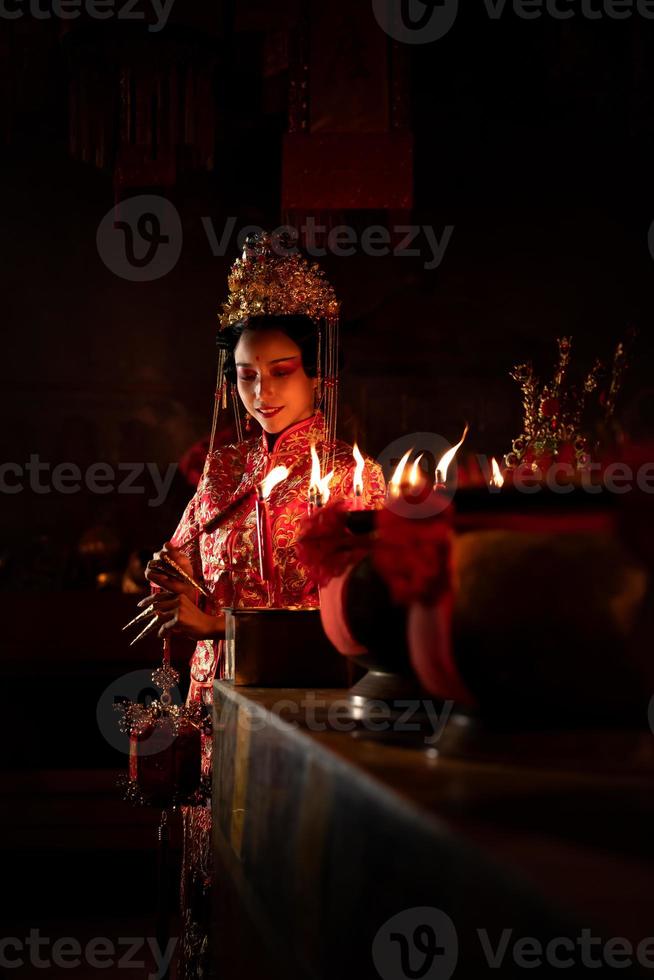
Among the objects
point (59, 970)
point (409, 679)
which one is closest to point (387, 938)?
point (409, 679)

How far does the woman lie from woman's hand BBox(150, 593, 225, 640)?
0.04 feet

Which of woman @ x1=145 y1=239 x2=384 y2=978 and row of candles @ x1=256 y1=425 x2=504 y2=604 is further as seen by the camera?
woman @ x1=145 y1=239 x2=384 y2=978

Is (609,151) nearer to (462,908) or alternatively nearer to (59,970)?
(59,970)

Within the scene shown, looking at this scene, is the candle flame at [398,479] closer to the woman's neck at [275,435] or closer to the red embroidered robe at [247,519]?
the red embroidered robe at [247,519]

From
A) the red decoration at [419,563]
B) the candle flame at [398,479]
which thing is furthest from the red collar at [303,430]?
the red decoration at [419,563]

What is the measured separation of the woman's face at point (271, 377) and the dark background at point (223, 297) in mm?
2337

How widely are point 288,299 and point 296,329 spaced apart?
0.10 m

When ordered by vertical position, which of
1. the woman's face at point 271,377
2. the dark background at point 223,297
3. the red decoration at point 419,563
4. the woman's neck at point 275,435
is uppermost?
the dark background at point 223,297

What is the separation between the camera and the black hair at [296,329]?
2.50 m

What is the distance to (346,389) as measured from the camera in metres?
5.70

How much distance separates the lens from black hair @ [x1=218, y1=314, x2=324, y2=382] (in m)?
2.50

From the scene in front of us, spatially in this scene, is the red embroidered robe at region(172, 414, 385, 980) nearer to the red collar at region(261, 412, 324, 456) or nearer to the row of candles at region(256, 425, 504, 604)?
the red collar at region(261, 412, 324, 456)

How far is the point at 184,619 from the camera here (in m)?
2.07

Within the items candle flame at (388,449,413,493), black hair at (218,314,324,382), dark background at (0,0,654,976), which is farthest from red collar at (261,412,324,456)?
dark background at (0,0,654,976)
